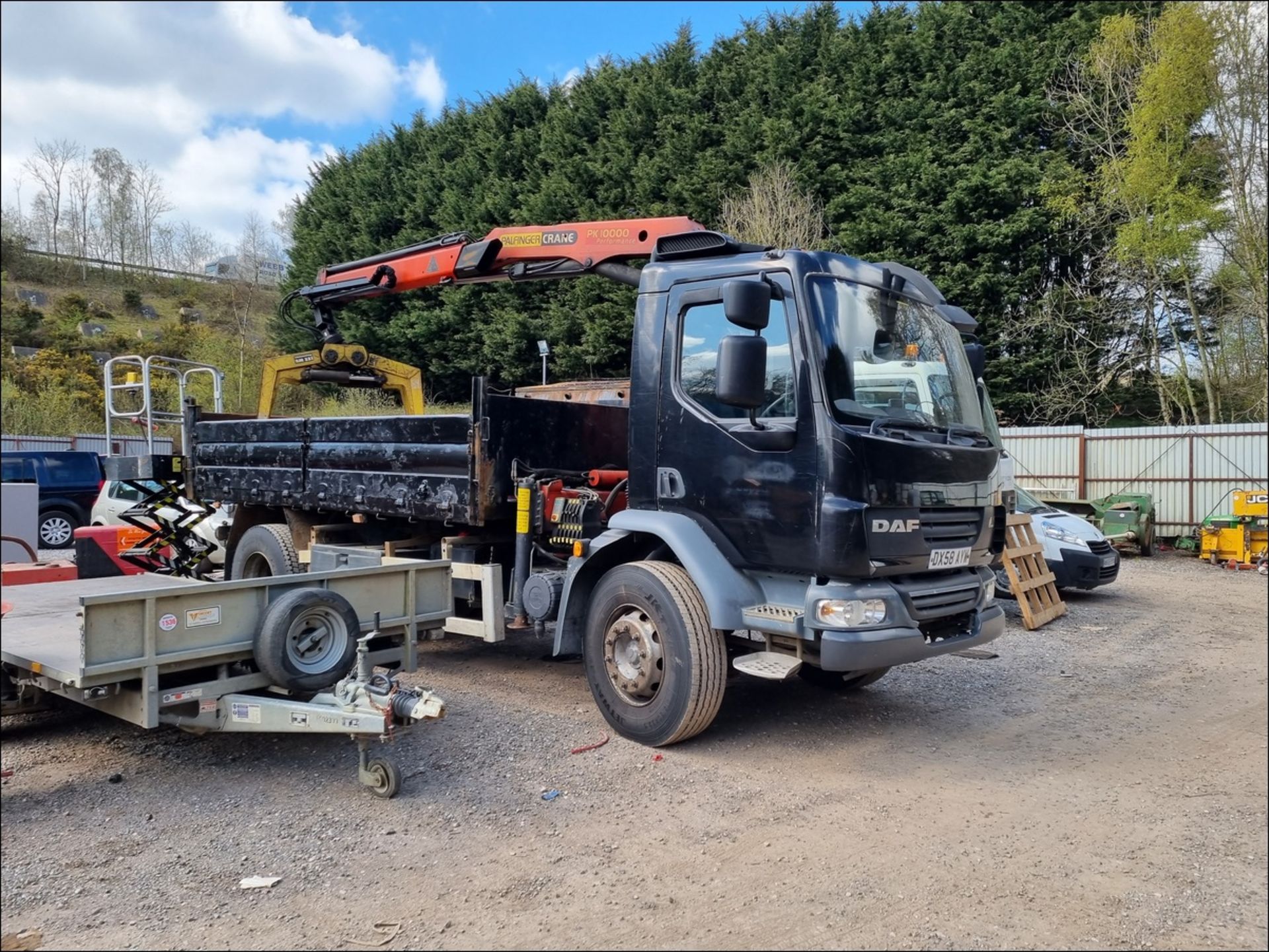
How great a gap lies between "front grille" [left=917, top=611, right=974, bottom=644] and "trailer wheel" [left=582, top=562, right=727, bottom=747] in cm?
118

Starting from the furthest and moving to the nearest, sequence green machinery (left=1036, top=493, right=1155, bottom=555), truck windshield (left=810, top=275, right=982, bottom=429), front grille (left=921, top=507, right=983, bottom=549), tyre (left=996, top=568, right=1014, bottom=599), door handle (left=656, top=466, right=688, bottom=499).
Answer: green machinery (left=1036, top=493, right=1155, bottom=555) < tyre (left=996, top=568, right=1014, bottom=599) < door handle (left=656, top=466, right=688, bottom=499) < front grille (left=921, top=507, right=983, bottom=549) < truck windshield (left=810, top=275, right=982, bottom=429)

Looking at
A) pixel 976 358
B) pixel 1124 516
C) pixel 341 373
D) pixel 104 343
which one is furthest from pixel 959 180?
pixel 104 343

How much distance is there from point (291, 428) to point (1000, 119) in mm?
18414

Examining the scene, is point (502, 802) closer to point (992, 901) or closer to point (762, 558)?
point (762, 558)

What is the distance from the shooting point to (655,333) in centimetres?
549

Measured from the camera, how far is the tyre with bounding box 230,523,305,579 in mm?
7957

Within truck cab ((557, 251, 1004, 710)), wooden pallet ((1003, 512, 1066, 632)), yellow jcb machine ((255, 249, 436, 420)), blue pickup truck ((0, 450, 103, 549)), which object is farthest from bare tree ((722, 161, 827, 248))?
truck cab ((557, 251, 1004, 710))

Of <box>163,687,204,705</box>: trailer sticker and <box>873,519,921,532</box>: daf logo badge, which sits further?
<box>873,519,921,532</box>: daf logo badge

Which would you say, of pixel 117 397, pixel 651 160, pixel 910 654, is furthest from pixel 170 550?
pixel 651 160

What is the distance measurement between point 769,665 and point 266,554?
526cm

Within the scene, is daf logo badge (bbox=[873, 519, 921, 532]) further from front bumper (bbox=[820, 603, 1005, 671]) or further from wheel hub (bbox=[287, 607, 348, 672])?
wheel hub (bbox=[287, 607, 348, 672])

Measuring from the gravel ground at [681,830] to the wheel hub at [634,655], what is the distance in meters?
0.35

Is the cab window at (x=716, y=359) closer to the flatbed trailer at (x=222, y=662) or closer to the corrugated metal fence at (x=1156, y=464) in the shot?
the flatbed trailer at (x=222, y=662)

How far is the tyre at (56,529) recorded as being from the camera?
628 inches
